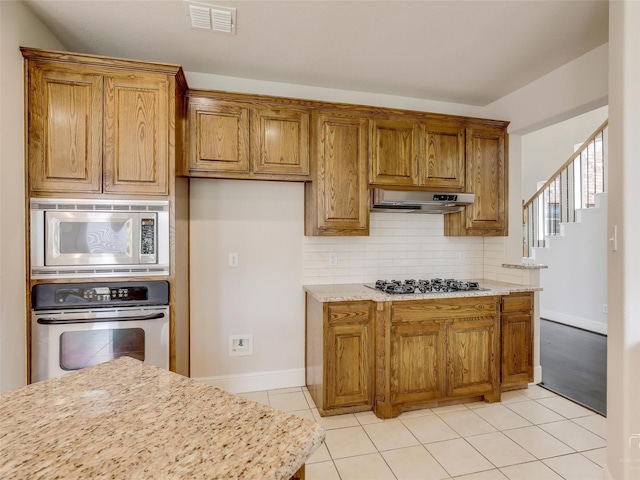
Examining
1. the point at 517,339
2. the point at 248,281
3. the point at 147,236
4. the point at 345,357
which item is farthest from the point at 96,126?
the point at 517,339

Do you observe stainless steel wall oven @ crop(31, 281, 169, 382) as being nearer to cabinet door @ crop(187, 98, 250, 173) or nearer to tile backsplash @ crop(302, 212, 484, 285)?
cabinet door @ crop(187, 98, 250, 173)

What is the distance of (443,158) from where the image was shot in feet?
10.0

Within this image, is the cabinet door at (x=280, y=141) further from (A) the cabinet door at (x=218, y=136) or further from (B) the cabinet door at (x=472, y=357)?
(B) the cabinet door at (x=472, y=357)

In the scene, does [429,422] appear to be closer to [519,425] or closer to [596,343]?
[519,425]

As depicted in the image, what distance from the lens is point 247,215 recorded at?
300cm

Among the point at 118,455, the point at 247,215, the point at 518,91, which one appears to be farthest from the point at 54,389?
the point at 518,91

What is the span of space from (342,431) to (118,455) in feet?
6.62

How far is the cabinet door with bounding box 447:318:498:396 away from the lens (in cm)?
273

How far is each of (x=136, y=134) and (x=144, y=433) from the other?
6.27 ft

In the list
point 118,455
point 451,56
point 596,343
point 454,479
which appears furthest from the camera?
point 596,343

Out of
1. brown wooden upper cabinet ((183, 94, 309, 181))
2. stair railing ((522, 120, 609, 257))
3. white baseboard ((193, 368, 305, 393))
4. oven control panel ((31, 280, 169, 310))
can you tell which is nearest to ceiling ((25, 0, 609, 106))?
brown wooden upper cabinet ((183, 94, 309, 181))

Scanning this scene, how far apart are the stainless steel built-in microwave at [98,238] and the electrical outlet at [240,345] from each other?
3.54ft

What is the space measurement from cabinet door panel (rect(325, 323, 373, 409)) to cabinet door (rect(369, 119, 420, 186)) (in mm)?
1236

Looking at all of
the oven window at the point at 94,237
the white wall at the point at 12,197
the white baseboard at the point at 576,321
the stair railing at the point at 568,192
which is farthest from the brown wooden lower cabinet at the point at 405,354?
the stair railing at the point at 568,192
